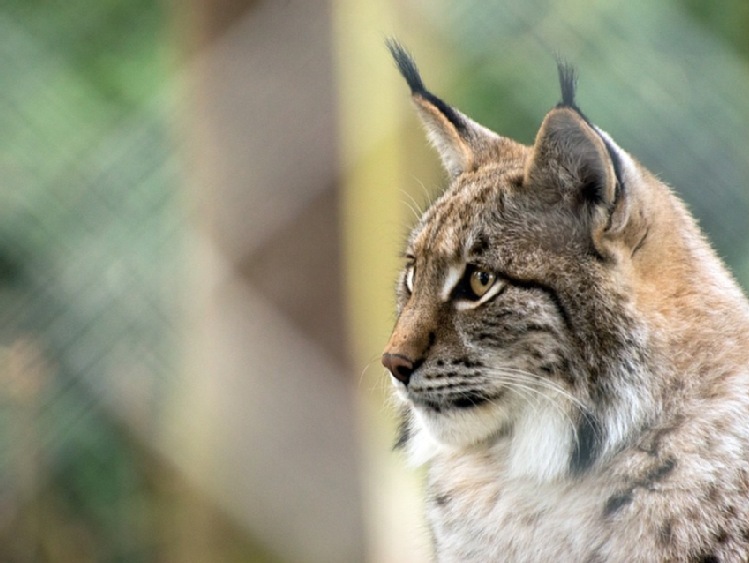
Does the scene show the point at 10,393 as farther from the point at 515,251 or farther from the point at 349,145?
the point at 515,251

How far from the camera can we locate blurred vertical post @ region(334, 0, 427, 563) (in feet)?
8.16

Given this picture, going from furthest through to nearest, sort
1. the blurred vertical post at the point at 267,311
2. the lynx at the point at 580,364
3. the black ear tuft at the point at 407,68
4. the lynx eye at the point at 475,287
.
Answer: the blurred vertical post at the point at 267,311, the black ear tuft at the point at 407,68, the lynx eye at the point at 475,287, the lynx at the point at 580,364

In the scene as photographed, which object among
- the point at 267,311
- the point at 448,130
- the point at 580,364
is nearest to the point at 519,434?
the point at 580,364

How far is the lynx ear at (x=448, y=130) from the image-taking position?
194cm

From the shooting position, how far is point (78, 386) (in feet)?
10.3

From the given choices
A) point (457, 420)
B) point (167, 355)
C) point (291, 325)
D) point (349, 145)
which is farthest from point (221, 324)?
point (457, 420)

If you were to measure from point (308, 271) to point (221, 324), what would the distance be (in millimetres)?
238

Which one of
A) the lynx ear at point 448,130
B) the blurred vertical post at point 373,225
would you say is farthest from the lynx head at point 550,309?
the blurred vertical post at point 373,225

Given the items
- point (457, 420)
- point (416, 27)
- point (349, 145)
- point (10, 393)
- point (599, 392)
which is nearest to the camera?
point (599, 392)

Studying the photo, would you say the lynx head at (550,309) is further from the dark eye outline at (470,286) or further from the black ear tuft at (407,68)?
the black ear tuft at (407,68)

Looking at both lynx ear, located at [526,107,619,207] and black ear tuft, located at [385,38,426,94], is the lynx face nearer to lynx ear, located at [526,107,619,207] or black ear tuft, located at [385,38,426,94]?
lynx ear, located at [526,107,619,207]

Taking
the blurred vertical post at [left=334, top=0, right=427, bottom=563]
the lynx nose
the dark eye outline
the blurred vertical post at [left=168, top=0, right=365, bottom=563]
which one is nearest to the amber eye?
the dark eye outline

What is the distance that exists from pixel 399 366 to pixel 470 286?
0.17 metres

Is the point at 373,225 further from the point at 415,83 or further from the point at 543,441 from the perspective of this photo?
the point at 543,441
